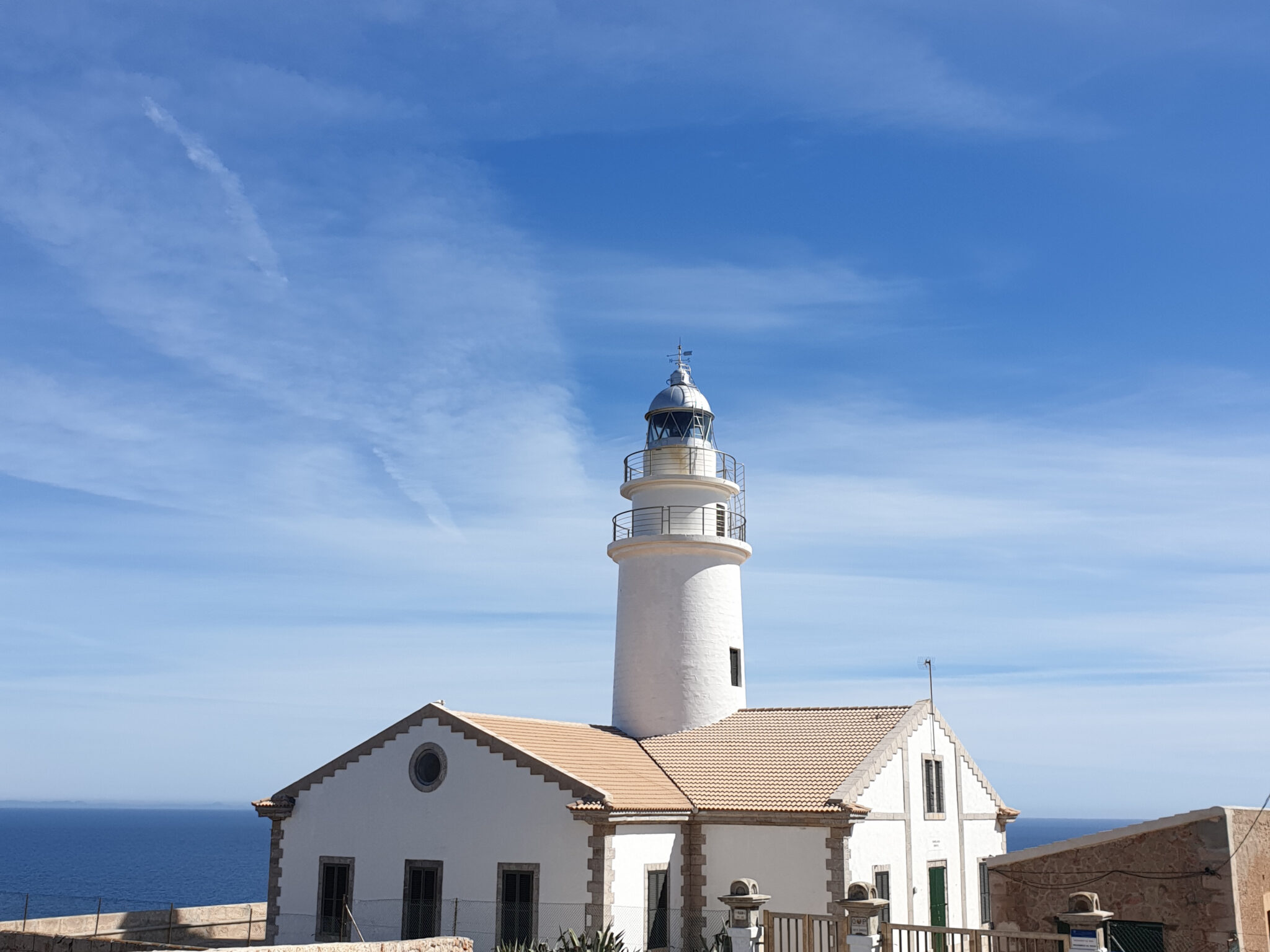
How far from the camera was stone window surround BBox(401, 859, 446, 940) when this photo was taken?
23.3m

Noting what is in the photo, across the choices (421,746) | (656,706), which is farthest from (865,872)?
(421,746)

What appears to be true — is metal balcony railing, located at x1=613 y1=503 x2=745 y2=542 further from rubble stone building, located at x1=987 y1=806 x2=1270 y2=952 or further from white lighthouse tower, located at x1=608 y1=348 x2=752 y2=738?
rubble stone building, located at x1=987 y1=806 x2=1270 y2=952

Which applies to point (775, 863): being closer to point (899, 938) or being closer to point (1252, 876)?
point (899, 938)

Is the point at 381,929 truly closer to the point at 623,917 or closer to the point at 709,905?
the point at 623,917

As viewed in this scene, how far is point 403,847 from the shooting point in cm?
2419

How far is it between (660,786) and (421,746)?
513 centimetres

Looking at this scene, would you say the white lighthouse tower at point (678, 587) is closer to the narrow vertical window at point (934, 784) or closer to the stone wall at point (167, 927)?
the narrow vertical window at point (934, 784)

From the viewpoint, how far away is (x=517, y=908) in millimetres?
22703

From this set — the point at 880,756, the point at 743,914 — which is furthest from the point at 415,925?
the point at 880,756

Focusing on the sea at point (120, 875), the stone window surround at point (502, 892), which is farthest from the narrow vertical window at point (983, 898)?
the sea at point (120, 875)

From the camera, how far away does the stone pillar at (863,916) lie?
58.9 ft

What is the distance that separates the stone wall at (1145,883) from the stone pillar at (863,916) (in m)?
1.90

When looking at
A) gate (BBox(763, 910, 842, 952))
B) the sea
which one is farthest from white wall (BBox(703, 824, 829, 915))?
the sea

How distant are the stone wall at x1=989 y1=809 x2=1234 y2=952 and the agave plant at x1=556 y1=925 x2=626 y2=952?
695 cm
